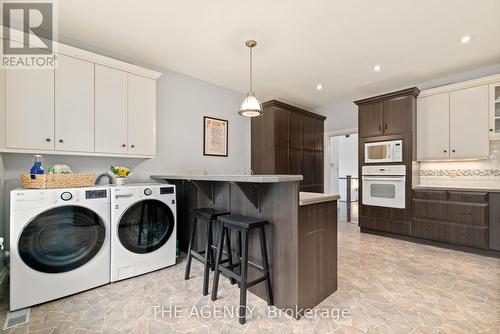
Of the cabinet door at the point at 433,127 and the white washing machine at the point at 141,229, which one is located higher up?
the cabinet door at the point at 433,127

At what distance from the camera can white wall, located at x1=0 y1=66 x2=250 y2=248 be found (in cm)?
303

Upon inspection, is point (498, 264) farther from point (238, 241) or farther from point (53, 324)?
point (53, 324)

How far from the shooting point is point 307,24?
2.31 meters

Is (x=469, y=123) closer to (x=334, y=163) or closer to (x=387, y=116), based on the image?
(x=387, y=116)

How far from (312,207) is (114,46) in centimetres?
289

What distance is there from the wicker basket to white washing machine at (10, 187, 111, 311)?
129mm

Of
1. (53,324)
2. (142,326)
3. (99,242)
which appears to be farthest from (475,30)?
(53,324)

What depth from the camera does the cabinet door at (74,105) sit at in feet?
7.35

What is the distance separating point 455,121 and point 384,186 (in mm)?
1324

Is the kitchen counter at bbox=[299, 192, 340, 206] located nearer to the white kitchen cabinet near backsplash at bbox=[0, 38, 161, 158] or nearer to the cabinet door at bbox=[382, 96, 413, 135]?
the white kitchen cabinet near backsplash at bbox=[0, 38, 161, 158]

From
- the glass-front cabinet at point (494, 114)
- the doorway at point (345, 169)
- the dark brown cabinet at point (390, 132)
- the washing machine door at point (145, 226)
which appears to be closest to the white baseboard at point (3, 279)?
the washing machine door at point (145, 226)

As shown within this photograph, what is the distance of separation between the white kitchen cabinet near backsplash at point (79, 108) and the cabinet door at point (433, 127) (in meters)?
3.95

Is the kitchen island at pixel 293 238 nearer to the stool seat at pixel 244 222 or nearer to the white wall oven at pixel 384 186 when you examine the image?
the stool seat at pixel 244 222

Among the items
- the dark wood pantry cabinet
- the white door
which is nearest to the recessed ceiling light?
the dark wood pantry cabinet
